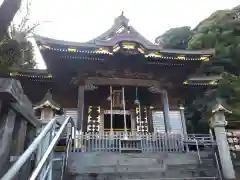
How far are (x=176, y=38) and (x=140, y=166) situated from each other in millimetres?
24241

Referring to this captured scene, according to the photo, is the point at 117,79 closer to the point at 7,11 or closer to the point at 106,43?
the point at 106,43

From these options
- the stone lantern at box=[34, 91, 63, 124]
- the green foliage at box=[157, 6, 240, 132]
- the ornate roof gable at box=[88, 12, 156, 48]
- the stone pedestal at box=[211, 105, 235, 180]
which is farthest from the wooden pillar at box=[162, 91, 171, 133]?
the stone lantern at box=[34, 91, 63, 124]

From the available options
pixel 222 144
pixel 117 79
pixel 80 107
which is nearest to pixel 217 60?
pixel 117 79

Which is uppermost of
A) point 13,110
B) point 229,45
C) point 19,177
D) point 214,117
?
point 229,45

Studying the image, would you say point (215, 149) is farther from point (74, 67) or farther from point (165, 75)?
point (74, 67)

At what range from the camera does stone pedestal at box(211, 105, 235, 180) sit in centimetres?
733

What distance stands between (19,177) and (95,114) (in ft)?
31.9

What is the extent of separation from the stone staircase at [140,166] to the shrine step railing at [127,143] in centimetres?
82

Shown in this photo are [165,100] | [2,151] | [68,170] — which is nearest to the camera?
[2,151]

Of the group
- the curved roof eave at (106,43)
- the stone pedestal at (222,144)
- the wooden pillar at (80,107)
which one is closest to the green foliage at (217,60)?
the stone pedestal at (222,144)

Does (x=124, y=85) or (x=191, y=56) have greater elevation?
(x=191, y=56)

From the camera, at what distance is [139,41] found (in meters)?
11.1

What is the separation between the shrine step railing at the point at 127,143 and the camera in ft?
28.8

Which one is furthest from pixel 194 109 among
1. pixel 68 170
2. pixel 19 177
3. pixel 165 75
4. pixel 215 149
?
pixel 19 177
